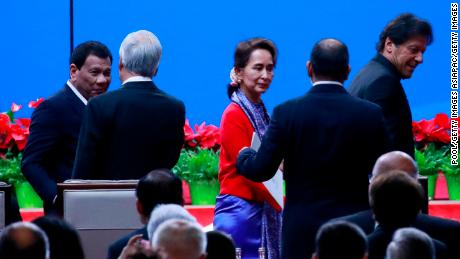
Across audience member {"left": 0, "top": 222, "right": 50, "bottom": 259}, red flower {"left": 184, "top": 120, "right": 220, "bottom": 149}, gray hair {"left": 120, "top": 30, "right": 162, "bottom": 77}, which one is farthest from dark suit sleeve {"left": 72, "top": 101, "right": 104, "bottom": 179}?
red flower {"left": 184, "top": 120, "right": 220, "bottom": 149}

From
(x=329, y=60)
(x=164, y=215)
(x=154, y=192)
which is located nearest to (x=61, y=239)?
(x=164, y=215)

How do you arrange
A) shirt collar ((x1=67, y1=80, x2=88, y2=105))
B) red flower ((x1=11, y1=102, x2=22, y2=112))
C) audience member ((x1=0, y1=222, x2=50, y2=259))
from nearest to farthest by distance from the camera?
1. audience member ((x1=0, y1=222, x2=50, y2=259))
2. shirt collar ((x1=67, y1=80, x2=88, y2=105))
3. red flower ((x1=11, y1=102, x2=22, y2=112))

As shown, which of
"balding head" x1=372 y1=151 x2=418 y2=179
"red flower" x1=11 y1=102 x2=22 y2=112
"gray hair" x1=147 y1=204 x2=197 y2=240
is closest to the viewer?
"gray hair" x1=147 y1=204 x2=197 y2=240

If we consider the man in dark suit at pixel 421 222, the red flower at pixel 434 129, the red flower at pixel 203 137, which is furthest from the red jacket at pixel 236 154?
the red flower at pixel 434 129

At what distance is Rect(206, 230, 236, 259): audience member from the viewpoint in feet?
11.4

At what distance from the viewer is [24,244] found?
312 cm

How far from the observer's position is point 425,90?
709cm

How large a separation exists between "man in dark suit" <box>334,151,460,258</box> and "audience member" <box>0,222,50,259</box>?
127 centimetres

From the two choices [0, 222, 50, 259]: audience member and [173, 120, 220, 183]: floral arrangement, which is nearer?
[0, 222, 50, 259]: audience member

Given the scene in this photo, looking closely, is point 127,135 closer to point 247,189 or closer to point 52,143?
point 52,143

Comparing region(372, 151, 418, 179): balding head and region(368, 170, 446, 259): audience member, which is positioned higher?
region(372, 151, 418, 179): balding head

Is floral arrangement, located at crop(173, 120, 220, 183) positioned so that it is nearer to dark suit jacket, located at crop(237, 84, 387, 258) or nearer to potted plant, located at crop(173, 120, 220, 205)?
potted plant, located at crop(173, 120, 220, 205)

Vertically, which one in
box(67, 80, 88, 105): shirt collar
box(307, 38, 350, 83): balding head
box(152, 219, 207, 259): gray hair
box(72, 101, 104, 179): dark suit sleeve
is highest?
box(307, 38, 350, 83): balding head

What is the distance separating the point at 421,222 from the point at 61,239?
3.82 feet
